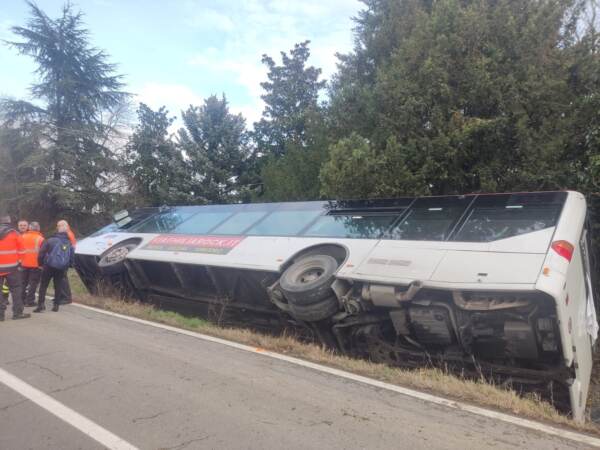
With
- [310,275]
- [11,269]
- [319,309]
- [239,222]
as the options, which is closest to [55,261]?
[11,269]

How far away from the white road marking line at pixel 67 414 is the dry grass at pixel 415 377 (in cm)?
247

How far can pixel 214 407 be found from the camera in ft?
13.5

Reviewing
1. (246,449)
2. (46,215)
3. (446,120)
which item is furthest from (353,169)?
(46,215)

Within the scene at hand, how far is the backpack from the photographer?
28.1 feet

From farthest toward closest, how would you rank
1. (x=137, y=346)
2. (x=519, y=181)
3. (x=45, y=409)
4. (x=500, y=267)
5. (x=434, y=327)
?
(x=519, y=181) < (x=137, y=346) < (x=434, y=327) < (x=500, y=267) < (x=45, y=409)

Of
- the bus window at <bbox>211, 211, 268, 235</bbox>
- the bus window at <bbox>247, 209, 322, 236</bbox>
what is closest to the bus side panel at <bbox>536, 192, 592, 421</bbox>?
the bus window at <bbox>247, 209, 322, 236</bbox>

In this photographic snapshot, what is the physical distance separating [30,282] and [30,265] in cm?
34

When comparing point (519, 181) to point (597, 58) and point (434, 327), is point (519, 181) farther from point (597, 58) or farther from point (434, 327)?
point (434, 327)

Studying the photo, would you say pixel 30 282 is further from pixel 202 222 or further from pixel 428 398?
pixel 428 398

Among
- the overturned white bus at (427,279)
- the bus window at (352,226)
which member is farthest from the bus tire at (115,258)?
the bus window at (352,226)

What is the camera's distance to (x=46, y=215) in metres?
21.5

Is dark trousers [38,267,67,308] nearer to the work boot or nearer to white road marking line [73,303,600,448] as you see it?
the work boot

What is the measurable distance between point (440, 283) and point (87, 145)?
20864 millimetres

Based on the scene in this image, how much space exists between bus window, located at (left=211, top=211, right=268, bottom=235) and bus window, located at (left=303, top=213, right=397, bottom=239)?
1385 millimetres
